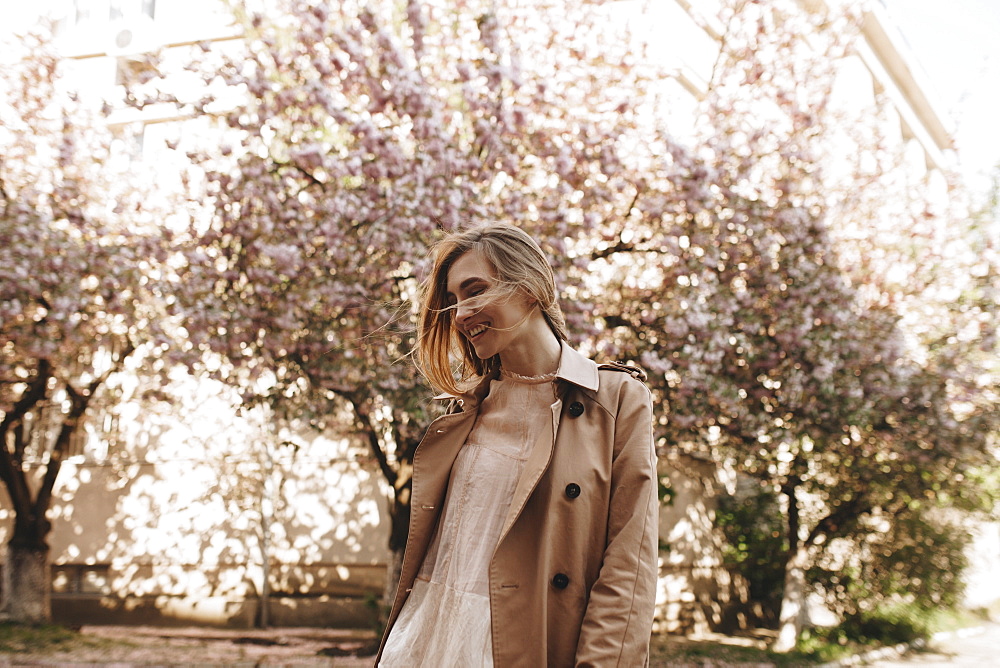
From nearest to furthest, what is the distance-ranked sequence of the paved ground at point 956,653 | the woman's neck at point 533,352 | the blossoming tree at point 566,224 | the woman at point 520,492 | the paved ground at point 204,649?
the woman at point 520,492 < the woman's neck at point 533,352 < the blossoming tree at point 566,224 < the paved ground at point 204,649 < the paved ground at point 956,653

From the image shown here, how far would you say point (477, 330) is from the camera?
2461 millimetres

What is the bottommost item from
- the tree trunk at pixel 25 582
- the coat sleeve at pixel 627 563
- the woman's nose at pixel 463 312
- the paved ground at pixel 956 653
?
the paved ground at pixel 956 653

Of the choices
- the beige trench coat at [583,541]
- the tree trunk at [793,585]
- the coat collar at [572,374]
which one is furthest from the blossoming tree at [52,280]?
the tree trunk at [793,585]

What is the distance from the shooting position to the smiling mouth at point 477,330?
96.5 inches

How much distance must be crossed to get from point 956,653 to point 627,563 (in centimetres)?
1222

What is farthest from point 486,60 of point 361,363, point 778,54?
point 778,54

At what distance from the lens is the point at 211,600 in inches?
449

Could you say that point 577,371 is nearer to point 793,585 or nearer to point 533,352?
point 533,352

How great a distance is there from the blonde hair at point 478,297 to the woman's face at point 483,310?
2 cm

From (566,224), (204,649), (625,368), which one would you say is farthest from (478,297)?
(204,649)

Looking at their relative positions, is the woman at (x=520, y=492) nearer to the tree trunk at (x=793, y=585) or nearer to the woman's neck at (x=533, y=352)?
the woman's neck at (x=533, y=352)

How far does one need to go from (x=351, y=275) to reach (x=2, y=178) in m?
4.62

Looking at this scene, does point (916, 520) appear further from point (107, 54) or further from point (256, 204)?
point (107, 54)

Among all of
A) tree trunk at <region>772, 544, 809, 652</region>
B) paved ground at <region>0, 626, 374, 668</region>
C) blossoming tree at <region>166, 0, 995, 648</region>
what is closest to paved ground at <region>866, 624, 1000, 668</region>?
tree trunk at <region>772, 544, 809, 652</region>
